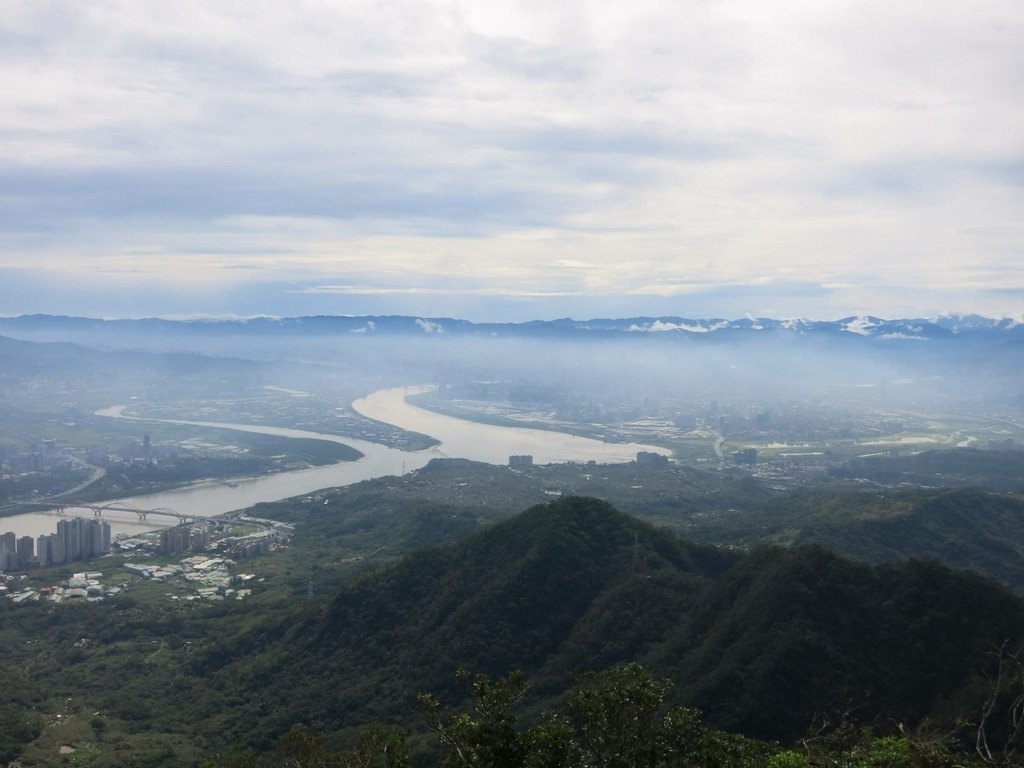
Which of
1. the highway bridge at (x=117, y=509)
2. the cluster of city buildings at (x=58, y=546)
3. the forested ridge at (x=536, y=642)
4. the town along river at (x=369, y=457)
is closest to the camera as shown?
the forested ridge at (x=536, y=642)

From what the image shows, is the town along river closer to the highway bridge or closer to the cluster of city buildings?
the highway bridge

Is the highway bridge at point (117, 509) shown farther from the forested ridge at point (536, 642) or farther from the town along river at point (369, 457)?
the forested ridge at point (536, 642)

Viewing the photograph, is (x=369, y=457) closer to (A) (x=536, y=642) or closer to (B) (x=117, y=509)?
(B) (x=117, y=509)

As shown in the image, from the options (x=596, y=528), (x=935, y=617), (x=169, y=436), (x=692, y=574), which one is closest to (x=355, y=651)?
(x=596, y=528)

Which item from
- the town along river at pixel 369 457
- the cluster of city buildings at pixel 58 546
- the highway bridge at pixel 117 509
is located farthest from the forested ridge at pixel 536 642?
the town along river at pixel 369 457

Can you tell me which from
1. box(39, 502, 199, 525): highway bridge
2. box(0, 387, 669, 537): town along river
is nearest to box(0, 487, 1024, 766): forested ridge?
box(39, 502, 199, 525): highway bridge

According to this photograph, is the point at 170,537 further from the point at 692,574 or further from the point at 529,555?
the point at 692,574
